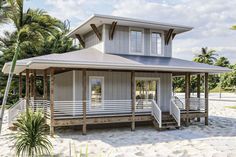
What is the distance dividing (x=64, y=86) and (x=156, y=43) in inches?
239

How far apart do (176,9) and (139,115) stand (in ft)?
36.2

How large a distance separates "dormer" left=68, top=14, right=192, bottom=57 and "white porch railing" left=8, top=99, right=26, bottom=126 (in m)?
5.27

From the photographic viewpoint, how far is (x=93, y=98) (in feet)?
46.3

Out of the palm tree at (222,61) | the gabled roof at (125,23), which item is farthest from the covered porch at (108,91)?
the palm tree at (222,61)

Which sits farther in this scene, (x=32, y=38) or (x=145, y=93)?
(x=32, y=38)

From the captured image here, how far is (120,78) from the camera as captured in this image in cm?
1480

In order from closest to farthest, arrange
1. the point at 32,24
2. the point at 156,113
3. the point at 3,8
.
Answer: the point at 156,113, the point at 3,8, the point at 32,24

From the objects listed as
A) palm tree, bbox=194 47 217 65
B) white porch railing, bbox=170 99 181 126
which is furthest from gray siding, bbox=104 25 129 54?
palm tree, bbox=194 47 217 65

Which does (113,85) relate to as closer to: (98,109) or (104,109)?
(104,109)

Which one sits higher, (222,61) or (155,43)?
(222,61)

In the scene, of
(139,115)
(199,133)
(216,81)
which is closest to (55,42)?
(139,115)

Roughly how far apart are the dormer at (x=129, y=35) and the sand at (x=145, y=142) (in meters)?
4.61

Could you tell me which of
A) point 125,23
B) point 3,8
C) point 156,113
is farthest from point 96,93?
point 3,8

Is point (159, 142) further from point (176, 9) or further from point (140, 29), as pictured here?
point (176, 9)
